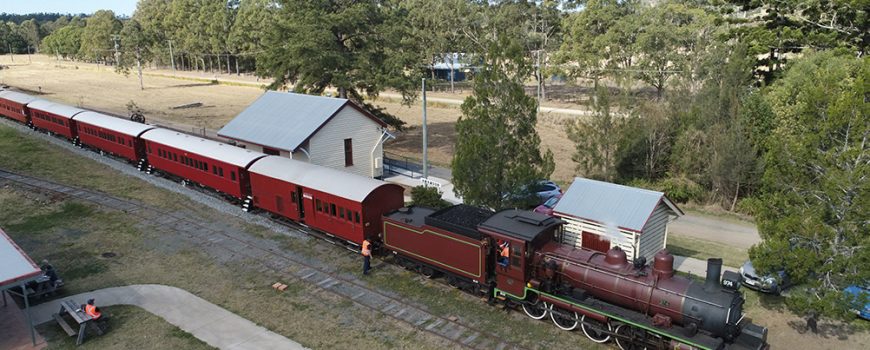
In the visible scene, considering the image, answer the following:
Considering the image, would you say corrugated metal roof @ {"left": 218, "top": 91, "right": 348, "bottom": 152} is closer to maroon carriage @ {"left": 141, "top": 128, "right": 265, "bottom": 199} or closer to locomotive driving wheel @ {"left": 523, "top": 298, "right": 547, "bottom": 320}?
maroon carriage @ {"left": 141, "top": 128, "right": 265, "bottom": 199}

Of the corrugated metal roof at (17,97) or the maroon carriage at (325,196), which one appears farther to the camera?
the corrugated metal roof at (17,97)

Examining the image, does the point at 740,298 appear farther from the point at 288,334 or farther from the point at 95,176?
the point at 95,176

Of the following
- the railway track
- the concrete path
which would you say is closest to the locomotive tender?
the railway track

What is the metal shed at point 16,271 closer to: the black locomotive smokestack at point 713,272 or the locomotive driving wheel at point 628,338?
the locomotive driving wheel at point 628,338

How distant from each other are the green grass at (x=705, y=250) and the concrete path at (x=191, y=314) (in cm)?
1689

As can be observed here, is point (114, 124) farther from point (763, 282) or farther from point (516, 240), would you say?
point (763, 282)

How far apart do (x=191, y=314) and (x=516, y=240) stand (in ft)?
35.1

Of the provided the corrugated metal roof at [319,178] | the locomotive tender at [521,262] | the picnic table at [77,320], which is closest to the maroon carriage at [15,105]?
the locomotive tender at [521,262]

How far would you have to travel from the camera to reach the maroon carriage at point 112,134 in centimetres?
3666

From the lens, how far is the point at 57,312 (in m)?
18.3

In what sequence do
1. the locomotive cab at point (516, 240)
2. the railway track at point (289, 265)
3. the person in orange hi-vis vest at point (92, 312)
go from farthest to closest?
the railway track at point (289, 265) < the locomotive cab at point (516, 240) < the person in orange hi-vis vest at point (92, 312)

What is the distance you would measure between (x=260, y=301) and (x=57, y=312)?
638cm

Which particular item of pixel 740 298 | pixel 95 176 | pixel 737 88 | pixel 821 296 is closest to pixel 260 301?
pixel 740 298

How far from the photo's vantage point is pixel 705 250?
24.7 m
